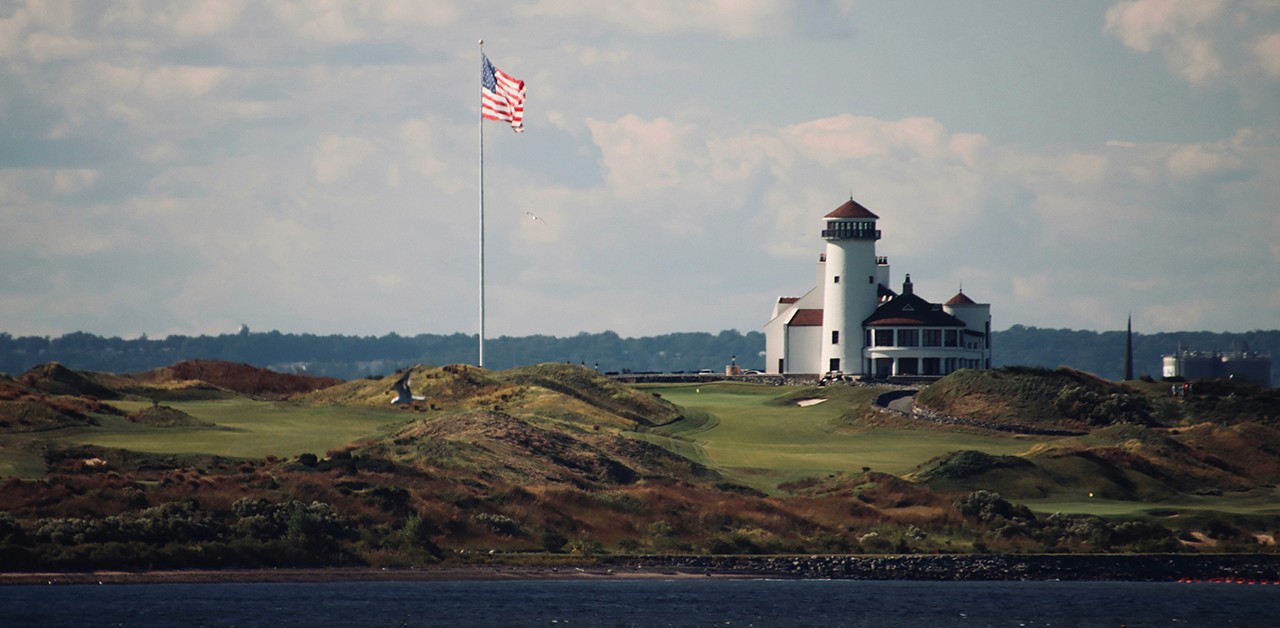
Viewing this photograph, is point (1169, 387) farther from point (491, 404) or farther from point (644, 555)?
point (644, 555)

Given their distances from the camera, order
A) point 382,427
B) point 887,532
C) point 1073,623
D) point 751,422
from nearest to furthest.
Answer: point 1073,623
point 887,532
point 382,427
point 751,422

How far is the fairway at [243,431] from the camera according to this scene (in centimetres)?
9062

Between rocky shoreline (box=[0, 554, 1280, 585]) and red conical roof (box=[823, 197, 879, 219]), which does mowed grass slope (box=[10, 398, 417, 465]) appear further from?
red conical roof (box=[823, 197, 879, 219])

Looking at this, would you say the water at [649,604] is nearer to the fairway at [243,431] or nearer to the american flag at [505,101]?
the fairway at [243,431]

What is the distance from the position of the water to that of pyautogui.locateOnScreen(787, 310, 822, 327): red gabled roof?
240 feet

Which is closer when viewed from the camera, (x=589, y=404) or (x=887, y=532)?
(x=887, y=532)

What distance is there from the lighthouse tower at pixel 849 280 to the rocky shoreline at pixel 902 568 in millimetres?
68918

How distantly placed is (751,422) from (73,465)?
50.2 meters

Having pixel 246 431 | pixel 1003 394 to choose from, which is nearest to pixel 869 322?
pixel 1003 394

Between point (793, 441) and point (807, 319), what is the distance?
42126 mm

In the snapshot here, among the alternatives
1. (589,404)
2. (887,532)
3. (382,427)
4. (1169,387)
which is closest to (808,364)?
(1169,387)

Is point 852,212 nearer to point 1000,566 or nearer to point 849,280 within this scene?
point 849,280

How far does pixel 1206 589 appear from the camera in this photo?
8212 centimetres

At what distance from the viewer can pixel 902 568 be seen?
82.5m
